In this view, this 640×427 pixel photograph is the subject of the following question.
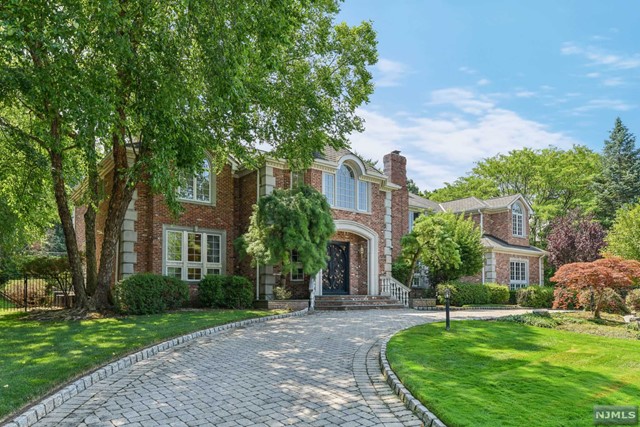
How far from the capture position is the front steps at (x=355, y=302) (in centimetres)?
1812

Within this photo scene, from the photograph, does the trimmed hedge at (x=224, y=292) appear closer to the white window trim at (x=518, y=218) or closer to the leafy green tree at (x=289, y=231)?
the leafy green tree at (x=289, y=231)

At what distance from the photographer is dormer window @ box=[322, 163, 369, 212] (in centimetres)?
2022

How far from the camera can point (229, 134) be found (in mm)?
15422

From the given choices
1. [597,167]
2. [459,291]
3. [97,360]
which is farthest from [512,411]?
[597,167]

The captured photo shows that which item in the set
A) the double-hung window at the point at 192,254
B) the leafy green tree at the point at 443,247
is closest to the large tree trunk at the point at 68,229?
the double-hung window at the point at 192,254

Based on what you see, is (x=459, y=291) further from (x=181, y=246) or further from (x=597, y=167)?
(x=597, y=167)

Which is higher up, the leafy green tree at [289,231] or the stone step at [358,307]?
the leafy green tree at [289,231]

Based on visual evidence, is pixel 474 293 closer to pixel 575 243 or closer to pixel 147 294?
pixel 575 243

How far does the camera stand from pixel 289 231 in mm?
15695

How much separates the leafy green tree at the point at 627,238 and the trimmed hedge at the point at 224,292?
20.5 metres

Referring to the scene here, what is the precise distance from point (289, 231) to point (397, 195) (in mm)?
11478

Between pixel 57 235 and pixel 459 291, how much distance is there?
3882 cm

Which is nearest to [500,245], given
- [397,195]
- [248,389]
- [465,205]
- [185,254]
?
[465,205]

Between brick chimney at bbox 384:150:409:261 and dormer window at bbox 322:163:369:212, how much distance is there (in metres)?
3.84
